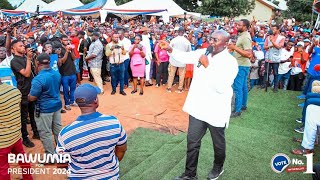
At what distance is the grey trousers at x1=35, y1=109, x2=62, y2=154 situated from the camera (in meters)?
4.16

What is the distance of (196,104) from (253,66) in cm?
574

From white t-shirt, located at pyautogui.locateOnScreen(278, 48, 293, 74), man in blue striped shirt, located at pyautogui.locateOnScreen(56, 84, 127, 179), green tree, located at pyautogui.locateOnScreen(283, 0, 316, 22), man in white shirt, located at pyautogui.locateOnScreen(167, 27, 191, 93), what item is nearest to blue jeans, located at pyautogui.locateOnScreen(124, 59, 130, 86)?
man in white shirt, located at pyautogui.locateOnScreen(167, 27, 191, 93)

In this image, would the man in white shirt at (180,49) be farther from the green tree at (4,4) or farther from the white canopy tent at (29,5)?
the green tree at (4,4)

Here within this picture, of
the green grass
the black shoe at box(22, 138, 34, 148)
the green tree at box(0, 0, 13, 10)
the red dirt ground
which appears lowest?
the red dirt ground

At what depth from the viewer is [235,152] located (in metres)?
4.49

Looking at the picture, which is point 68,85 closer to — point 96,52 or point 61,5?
point 96,52

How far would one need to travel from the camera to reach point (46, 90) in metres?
4.07

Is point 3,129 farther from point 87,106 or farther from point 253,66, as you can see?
point 253,66

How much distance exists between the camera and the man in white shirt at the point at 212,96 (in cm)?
335

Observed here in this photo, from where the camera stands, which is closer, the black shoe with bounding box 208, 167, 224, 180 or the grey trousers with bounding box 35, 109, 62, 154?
the black shoe with bounding box 208, 167, 224, 180

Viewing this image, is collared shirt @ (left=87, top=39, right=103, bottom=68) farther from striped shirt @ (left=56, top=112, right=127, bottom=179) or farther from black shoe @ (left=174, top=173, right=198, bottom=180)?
striped shirt @ (left=56, top=112, right=127, bottom=179)

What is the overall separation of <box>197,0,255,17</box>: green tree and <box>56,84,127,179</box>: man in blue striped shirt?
27.2m

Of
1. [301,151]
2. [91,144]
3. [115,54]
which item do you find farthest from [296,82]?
[91,144]

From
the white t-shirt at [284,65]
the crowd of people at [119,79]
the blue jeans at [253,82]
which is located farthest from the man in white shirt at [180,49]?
the white t-shirt at [284,65]
